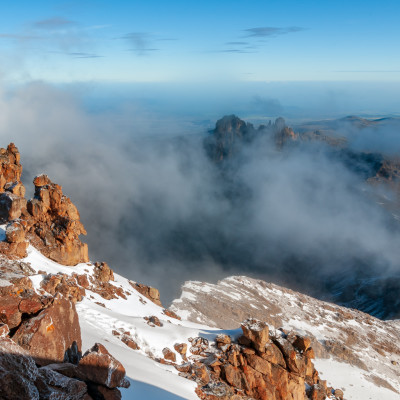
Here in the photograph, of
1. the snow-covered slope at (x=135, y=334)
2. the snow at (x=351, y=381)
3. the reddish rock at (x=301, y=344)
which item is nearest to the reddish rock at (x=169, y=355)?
the snow-covered slope at (x=135, y=334)

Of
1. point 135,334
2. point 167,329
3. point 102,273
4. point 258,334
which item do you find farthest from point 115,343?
point 102,273

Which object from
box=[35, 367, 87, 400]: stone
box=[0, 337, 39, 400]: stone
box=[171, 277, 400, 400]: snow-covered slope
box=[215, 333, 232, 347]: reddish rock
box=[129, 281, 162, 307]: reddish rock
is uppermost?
box=[0, 337, 39, 400]: stone

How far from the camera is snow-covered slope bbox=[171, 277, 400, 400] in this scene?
209 ft

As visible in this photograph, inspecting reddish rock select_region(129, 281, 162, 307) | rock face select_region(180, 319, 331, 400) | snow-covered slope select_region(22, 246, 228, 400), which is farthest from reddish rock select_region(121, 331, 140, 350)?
reddish rock select_region(129, 281, 162, 307)

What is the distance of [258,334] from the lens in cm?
3097

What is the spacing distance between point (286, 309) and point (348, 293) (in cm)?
9244

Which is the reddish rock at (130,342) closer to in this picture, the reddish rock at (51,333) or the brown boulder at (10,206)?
the reddish rock at (51,333)

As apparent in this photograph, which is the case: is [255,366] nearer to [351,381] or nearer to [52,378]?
[52,378]

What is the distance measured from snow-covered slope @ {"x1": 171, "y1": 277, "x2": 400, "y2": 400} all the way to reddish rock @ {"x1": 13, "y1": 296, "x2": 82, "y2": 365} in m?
56.8

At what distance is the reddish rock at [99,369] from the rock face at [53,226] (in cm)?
3629

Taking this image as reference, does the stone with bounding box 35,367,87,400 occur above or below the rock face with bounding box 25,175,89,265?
above

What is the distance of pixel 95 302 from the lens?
39.8m

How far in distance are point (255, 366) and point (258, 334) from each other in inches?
106

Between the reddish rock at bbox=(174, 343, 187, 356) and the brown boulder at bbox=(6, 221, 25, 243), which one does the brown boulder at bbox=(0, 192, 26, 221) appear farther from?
the reddish rock at bbox=(174, 343, 187, 356)
